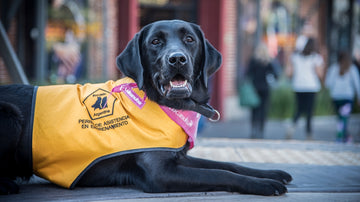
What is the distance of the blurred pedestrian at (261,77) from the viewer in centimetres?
838

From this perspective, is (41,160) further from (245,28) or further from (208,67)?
(245,28)

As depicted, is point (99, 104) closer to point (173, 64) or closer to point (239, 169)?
point (173, 64)

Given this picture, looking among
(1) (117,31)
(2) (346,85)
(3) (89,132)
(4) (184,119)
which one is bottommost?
(2) (346,85)

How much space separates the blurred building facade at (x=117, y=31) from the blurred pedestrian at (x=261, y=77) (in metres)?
2.09

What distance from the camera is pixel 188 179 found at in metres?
2.83

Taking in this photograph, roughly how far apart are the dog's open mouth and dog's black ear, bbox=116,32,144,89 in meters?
0.21

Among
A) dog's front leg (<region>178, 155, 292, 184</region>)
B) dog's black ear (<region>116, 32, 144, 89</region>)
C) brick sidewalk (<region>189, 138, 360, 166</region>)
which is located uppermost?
dog's black ear (<region>116, 32, 144, 89</region>)

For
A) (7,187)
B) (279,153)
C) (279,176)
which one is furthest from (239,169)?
(7,187)

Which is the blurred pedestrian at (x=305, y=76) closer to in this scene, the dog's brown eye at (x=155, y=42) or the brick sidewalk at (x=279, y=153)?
the brick sidewalk at (x=279, y=153)

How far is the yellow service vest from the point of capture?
2961mm

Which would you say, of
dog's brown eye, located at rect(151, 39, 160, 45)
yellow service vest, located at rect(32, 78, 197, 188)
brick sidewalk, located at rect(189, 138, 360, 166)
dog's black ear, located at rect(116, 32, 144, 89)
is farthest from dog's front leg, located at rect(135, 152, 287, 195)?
brick sidewalk, located at rect(189, 138, 360, 166)

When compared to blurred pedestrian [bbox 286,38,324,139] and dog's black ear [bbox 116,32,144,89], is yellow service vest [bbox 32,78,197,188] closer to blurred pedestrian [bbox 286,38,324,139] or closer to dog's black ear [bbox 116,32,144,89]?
dog's black ear [bbox 116,32,144,89]

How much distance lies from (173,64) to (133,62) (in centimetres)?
42

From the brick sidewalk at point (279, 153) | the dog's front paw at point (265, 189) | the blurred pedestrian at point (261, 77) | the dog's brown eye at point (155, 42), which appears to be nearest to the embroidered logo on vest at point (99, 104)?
the dog's brown eye at point (155, 42)
